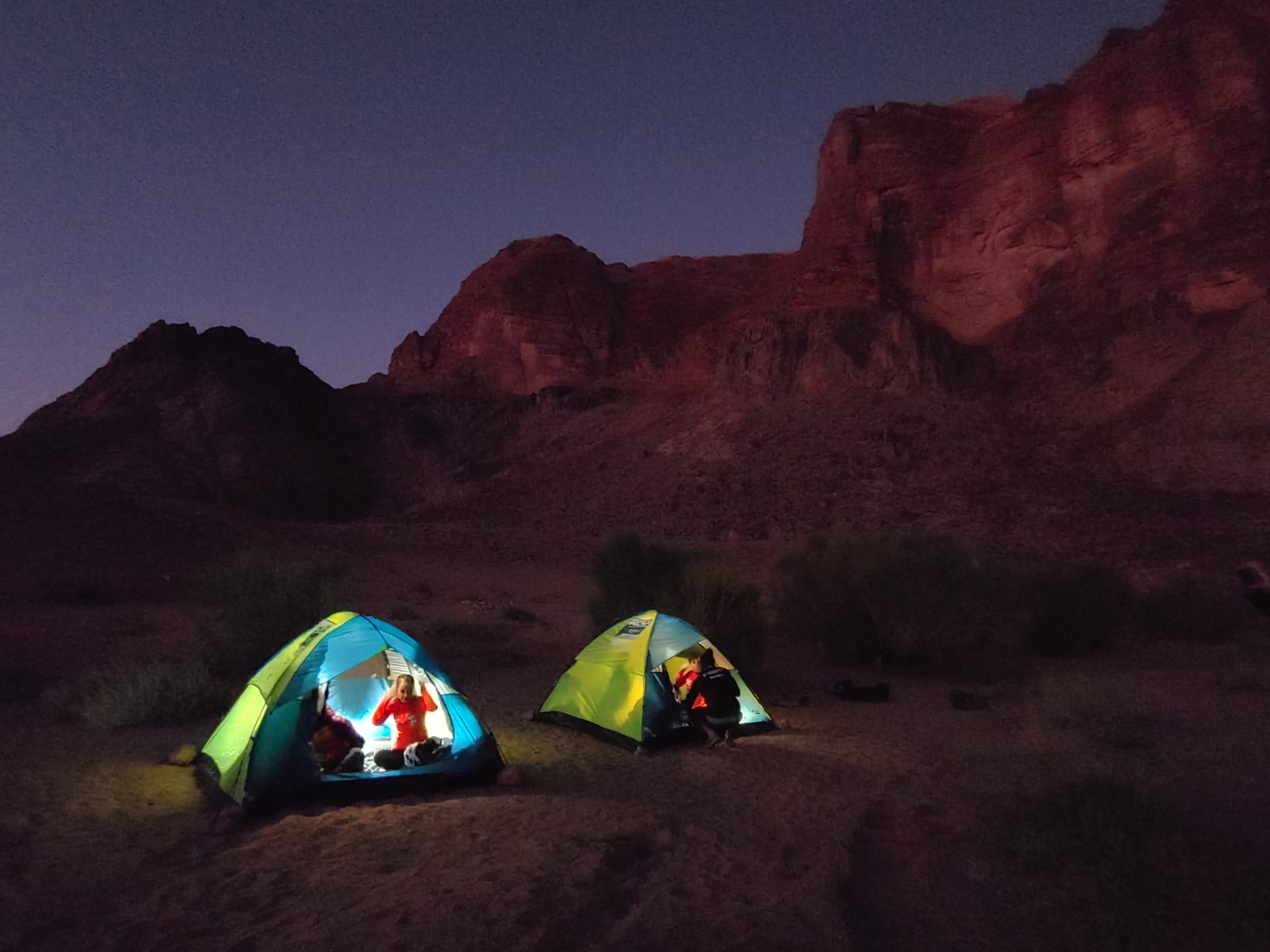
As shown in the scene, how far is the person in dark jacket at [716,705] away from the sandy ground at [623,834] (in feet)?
0.86

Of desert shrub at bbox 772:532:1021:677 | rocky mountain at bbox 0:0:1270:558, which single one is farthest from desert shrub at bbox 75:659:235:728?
rocky mountain at bbox 0:0:1270:558

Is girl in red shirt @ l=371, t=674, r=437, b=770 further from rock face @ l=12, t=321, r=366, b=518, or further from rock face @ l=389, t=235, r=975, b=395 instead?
rock face @ l=12, t=321, r=366, b=518

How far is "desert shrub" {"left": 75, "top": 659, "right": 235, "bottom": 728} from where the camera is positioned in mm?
8992

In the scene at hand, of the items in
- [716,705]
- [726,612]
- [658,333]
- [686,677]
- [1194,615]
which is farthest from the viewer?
[658,333]

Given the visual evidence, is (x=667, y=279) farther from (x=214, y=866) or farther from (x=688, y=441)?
(x=214, y=866)

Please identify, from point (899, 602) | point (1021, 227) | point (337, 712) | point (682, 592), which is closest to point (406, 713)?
point (337, 712)

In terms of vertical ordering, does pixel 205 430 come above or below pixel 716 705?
above

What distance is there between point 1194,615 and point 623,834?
1622 centimetres

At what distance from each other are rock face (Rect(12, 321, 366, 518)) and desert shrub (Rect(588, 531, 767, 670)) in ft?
118

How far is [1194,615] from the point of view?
55.6 feet

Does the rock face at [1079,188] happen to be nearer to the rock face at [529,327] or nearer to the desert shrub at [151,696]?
the rock face at [529,327]

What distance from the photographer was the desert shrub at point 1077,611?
15609 mm

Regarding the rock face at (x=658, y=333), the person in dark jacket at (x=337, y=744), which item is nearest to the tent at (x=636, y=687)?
the person in dark jacket at (x=337, y=744)

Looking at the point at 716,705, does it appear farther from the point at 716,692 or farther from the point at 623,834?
the point at 623,834
